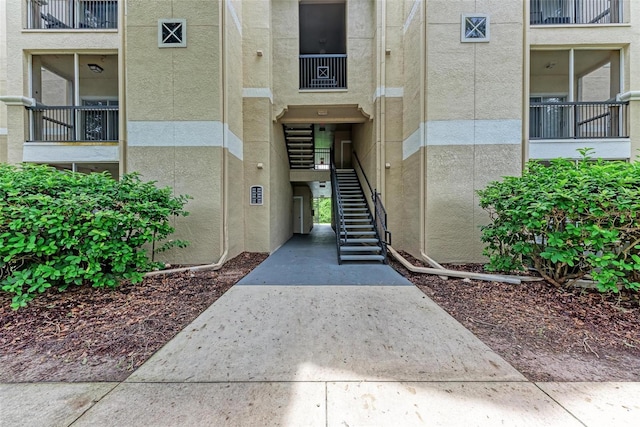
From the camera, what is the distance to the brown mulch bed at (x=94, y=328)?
2.34 m

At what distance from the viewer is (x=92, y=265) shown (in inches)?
147

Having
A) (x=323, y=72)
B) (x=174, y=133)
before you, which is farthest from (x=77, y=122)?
(x=323, y=72)

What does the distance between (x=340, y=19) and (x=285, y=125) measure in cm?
469

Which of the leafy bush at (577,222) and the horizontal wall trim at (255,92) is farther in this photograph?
the horizontal wall trim at (255,92)

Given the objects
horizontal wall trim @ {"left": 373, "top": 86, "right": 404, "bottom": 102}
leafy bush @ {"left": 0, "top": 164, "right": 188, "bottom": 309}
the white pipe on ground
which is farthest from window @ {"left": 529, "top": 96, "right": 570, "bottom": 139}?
leafy bush @ {"left": 0, "top": 164, "right": 188, "bottom": 309}

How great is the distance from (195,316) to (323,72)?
25.7ft

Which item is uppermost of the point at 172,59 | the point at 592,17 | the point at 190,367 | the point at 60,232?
the point at 592,17

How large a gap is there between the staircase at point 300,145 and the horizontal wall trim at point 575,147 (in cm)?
678

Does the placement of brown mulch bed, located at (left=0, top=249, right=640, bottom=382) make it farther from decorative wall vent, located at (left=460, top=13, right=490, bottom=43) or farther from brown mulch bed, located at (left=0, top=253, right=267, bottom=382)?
decorative wall vent, located at (left=460, top=13, right=490, bottom=43)

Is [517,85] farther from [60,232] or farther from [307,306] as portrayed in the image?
[60,232]

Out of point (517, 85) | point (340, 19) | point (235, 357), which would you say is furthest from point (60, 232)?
point (340, 19)

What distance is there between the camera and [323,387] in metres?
2.10

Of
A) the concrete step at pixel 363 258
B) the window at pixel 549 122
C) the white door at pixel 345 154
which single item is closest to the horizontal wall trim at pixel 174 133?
the concrete step at pixel 363 258

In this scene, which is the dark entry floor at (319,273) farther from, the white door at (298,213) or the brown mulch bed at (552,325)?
the white door at (298,213)
